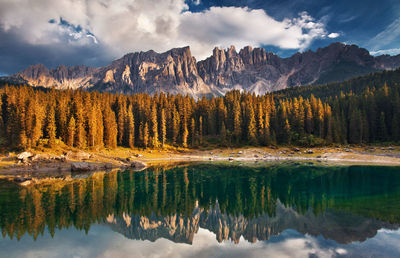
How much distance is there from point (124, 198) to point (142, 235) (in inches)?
510

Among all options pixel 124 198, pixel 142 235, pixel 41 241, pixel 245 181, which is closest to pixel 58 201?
pixel 124 198

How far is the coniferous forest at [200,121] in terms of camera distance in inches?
2995

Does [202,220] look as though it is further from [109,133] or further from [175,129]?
[175,129]

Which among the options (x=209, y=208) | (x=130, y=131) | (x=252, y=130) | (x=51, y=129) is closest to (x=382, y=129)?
(x=252, y=130)

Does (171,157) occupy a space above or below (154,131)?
below

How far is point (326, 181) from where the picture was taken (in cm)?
4016

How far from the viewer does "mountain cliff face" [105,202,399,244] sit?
1811 cm

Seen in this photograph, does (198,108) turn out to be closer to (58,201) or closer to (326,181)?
(326,181)

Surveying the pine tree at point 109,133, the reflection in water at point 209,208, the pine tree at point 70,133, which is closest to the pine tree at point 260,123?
the reflection in water at point 209,208

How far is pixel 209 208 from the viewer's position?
26859 millimetres

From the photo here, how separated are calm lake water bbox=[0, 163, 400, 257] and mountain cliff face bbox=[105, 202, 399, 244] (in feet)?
0.28

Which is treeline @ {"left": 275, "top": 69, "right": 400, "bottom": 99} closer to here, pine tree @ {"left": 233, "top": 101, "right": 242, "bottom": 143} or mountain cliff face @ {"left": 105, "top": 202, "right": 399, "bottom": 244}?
pine tree @ {"left": 233, "top": 101, "right": 242, "bottom": 143}

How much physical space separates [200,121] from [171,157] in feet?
81.1

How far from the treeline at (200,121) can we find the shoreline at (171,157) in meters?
7.37
